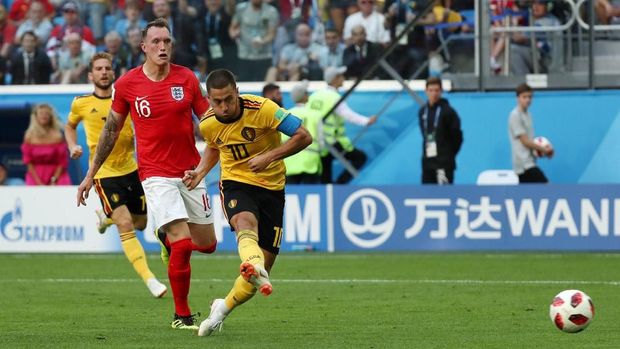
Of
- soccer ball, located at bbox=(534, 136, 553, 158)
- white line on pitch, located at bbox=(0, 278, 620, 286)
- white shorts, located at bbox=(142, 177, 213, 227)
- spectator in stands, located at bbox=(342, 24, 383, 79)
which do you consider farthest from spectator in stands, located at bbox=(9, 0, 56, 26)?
white shorts, located at bbox=(142, 177, 213, 227)

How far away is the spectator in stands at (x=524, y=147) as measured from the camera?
1938 cm

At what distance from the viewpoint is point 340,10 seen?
21844 mm

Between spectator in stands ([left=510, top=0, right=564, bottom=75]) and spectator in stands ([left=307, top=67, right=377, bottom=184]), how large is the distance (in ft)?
8.04

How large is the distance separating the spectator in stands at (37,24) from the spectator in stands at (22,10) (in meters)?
0.07

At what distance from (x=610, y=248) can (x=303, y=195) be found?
424 cm

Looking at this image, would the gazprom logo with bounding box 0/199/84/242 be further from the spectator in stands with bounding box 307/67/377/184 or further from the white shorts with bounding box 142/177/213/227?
the white shorts with bounding box 142/177/213/227

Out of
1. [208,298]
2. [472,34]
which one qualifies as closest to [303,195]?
[472,34]

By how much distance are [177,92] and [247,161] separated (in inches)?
45.5

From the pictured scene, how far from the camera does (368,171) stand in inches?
842

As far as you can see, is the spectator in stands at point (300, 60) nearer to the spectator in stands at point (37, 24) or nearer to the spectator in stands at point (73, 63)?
the spectator in stands at point (73, 63)

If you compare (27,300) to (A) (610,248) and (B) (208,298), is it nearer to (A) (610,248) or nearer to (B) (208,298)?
(B) (208,298)

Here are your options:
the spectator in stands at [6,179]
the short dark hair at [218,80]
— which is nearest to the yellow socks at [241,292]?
the short dark hair at [218,80]

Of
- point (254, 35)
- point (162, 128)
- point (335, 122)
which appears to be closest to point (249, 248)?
point (162, 128)

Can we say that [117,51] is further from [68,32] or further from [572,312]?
[572,312]
